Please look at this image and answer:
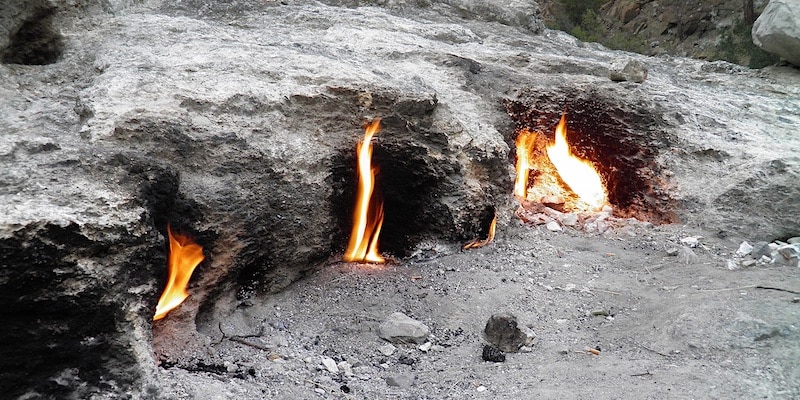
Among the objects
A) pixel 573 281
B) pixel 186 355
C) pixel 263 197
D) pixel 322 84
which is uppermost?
pixel 322 84

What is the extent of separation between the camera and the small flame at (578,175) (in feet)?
21.2

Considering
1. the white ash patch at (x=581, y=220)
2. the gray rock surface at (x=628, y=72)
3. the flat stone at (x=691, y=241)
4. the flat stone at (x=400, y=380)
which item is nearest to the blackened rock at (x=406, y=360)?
the flat stone at (x=400, y=380)

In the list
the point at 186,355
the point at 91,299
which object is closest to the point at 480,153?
the point at 186,355

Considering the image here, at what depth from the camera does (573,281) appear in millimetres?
5047

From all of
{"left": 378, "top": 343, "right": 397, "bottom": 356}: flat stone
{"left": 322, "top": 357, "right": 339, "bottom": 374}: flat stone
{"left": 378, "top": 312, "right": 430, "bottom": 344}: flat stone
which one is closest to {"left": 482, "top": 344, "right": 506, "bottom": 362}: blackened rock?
{"left": 378, "top": 312, "right": 430, "bottom": 344}: flat stone

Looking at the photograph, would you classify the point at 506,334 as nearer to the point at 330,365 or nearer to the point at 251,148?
the point at 330,365

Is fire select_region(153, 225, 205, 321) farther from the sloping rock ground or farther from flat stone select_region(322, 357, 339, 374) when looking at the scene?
flat stone select_region(322, 357, 339, 374)

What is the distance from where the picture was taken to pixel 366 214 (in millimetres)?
5148

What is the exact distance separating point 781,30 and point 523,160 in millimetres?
3530

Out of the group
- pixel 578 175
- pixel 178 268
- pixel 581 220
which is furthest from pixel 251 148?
pixel 578 175

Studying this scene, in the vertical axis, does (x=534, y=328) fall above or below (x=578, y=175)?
below

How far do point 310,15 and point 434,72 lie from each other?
174 cm

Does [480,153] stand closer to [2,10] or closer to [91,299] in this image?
[91,299]

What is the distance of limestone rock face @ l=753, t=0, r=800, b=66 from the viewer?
7258mm
